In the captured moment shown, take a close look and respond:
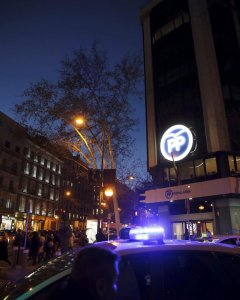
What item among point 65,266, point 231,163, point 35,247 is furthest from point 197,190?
point 65,266

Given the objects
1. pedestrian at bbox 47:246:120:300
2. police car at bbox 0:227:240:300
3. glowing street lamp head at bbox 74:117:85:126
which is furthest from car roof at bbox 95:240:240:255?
glowing street lamp head at bbox 74:117:85:126

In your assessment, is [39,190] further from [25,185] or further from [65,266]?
[65,266]

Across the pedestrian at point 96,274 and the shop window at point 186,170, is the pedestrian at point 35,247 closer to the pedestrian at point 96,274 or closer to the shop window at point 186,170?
the pedestrian at point 96,274

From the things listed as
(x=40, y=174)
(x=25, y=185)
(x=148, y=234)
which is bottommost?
(x=148, y=234)

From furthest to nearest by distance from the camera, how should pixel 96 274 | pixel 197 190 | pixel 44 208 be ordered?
pixel 44 208 < pixel 197 190 < pixel 96 274

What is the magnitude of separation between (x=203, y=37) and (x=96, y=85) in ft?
56.5

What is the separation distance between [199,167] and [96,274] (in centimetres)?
2314

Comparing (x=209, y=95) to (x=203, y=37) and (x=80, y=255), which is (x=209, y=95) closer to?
(x=203, y=37)

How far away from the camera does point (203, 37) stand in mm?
26391

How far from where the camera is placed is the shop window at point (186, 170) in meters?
24.4

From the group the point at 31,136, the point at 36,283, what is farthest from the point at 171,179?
the point at 36,283

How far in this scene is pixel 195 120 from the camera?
82.6 ft

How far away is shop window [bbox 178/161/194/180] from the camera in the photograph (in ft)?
80.1

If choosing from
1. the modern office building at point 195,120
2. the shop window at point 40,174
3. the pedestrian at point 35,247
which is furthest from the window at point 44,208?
the pedestrian at point 35,247
